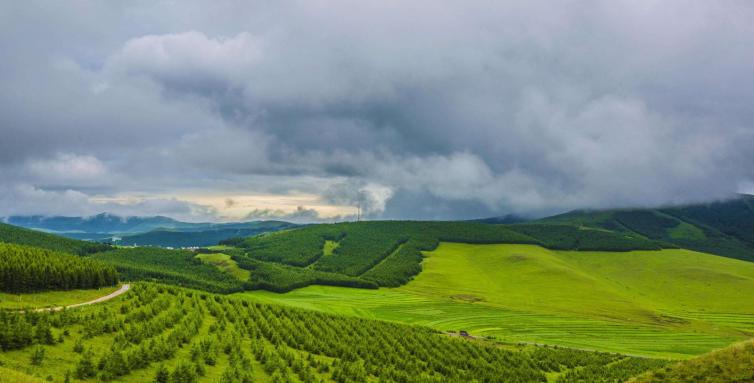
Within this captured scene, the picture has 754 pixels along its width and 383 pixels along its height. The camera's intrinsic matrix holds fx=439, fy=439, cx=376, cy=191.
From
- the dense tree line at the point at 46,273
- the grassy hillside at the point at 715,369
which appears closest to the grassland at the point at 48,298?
the dense tree line at the point at 46,273

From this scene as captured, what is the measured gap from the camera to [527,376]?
7319 cm

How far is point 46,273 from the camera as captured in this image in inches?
3504

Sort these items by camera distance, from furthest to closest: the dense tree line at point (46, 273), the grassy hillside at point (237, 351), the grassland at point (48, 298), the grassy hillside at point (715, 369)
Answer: the dense tree line at point (46, 273) → the grassland at point (48, 298) → the grassy hillside at point (237, 351) → the grassy hillside at point (715, 369)

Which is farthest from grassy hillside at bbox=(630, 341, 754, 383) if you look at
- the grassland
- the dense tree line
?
the dense tree line

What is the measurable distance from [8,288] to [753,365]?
367 feet

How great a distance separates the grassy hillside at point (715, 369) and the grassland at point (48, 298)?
87.9 meters

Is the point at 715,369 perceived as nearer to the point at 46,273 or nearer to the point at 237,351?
the point at 237,351

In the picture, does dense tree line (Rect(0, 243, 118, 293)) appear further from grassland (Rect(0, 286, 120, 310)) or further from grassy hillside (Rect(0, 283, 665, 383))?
grassy hillside (Rect(0, 283, 665, 383))

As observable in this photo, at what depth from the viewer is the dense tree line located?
271 feet

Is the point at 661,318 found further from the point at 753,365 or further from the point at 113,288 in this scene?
the point at 113,288

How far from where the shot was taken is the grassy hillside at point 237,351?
41.1 meters

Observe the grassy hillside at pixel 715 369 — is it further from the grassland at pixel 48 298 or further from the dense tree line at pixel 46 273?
the dense tree line at pixel 46 273

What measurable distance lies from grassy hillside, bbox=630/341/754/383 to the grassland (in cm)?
8788

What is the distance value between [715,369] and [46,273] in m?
110
